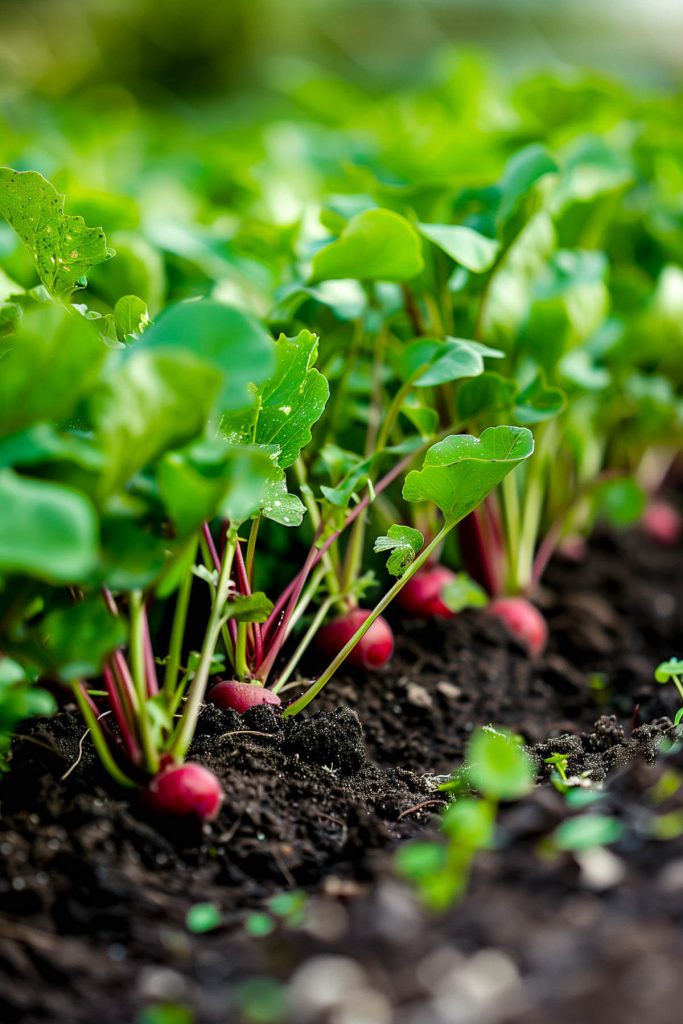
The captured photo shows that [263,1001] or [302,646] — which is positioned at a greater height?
[263,1001]

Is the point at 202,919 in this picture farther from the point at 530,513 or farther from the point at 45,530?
the point at 530,513

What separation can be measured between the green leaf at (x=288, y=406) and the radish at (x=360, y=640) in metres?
0.29

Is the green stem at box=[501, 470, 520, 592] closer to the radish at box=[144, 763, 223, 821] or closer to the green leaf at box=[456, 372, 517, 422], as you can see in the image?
the green leaf at box=[456, 372, 517, 422]

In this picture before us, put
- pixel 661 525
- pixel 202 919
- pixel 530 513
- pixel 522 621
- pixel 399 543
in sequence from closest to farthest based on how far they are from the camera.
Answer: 1. pixel 202 919
2. pixel 399 543
3. pixel 522 621
4. pixel 530 513
5. pixel 661 525

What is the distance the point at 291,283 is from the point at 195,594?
0.44 m

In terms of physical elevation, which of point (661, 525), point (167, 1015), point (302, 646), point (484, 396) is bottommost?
point (661, 525)

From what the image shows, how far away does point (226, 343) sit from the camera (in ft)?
2.45

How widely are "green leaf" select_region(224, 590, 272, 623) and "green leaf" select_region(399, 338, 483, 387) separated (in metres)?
0.31

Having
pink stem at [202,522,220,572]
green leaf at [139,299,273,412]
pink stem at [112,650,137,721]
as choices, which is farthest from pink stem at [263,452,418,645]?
green leaf at [139,299,273,412]

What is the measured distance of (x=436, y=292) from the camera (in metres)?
1.42

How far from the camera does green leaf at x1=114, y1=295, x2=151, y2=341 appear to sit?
0.95 metres

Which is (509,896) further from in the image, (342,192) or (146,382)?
(342,192)

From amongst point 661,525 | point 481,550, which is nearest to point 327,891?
point 481,550

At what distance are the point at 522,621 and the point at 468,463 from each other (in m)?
0.59
